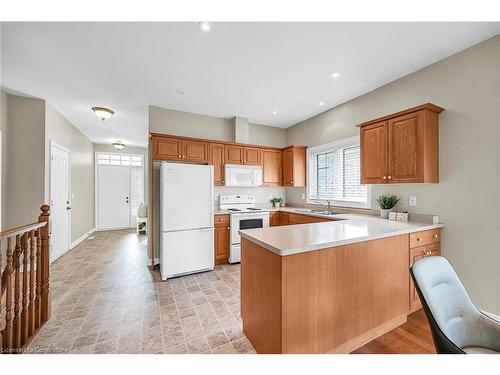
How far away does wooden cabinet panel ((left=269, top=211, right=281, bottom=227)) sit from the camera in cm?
411

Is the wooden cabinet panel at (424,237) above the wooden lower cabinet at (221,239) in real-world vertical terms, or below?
above

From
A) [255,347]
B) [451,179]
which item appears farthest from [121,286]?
[451,179]

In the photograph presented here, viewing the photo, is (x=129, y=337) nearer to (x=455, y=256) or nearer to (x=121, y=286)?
(x=121, y=286)

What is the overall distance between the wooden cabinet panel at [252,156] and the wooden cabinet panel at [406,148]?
2.34m

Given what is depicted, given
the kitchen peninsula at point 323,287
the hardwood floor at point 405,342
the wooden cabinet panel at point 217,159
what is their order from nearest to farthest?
the kitchen peninsula at point 323,287 < the hardwood floor at point 405,342 < the wooden cabinet panel at point 217,159

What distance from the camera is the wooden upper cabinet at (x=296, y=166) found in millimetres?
4340

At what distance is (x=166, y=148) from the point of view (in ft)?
11.6

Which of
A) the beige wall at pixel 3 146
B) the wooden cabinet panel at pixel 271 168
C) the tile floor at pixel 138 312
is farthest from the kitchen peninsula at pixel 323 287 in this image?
the beige wall at pixel 3 146

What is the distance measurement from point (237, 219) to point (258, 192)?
1.17 metres

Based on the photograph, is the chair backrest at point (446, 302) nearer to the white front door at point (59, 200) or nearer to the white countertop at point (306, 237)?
the white countertop at point (306, 237)

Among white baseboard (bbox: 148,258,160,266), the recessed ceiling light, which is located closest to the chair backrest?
the recessed ceiling light

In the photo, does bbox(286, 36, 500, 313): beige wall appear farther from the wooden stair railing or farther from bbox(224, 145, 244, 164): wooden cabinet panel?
the wooden stair railing

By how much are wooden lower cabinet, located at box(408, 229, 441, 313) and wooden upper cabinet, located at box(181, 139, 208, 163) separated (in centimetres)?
317

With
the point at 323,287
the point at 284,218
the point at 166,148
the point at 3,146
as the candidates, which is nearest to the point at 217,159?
the point at 166,148
